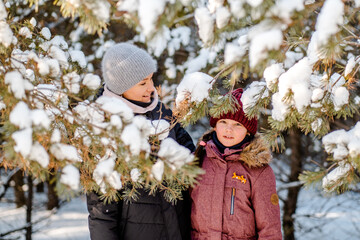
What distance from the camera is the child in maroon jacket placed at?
209cm

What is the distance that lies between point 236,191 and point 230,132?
344 millimetres

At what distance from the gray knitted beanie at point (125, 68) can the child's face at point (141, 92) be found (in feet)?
0.09

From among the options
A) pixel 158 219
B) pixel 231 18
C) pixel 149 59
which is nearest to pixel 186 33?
pixel 149 59

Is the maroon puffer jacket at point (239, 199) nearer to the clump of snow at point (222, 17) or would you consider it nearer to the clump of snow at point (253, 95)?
the clump of snow at point (253, 95)

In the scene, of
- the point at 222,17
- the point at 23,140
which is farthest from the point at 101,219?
the point at 222,17

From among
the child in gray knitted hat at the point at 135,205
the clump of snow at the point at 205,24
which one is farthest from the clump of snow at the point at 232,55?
the child in gray knitted hat at the point at 135,205

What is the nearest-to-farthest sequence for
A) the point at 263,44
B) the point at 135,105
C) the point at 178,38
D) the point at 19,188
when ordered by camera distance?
the point at 263,44 → the point at 135,105 → the point at 178,38 → the point at 19,188

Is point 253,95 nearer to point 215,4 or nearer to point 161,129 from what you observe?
point 161,129

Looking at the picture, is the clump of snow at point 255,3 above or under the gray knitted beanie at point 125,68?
above

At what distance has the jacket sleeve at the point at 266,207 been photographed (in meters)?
2.04

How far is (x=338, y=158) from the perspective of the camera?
4.45 ft

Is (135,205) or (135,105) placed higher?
(135,105)

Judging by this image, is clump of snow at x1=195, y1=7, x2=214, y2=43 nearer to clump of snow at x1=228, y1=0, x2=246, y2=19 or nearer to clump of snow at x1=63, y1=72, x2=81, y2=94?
clump of snow at x1=228, y1=0, x2=246, y2=19

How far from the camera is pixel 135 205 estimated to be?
2131 mm
